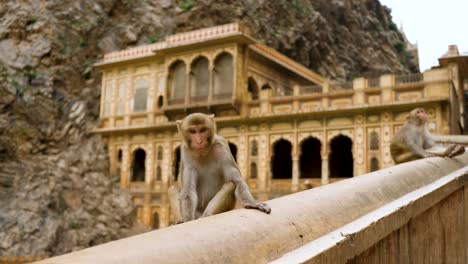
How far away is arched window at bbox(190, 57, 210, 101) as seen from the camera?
21875 millimetres

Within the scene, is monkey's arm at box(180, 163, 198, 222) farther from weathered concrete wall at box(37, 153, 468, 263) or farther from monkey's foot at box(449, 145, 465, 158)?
monkey's foot at box(449, 145, 465, 158)

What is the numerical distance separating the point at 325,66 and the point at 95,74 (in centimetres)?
1598

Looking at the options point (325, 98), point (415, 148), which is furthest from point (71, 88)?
point (415, 148)

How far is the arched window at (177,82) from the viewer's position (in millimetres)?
22391

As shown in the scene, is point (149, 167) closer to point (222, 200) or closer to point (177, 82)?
point (177, 82)

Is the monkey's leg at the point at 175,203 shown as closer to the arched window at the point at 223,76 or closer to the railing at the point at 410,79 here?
the railing at the point at 410,79

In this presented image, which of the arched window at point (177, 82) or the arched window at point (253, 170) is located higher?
the arched window at point (177, 82)

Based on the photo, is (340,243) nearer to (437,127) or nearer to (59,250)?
(437,127)

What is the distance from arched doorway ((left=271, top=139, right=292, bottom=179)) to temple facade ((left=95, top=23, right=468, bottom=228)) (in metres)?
0.05

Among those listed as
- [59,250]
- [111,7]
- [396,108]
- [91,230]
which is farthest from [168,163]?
[111,7]

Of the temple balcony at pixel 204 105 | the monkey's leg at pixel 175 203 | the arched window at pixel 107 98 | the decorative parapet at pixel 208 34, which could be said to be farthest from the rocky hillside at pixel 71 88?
the monkey's leg at pixel 175 203

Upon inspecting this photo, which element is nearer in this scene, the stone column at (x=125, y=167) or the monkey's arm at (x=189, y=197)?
the monkey's arm at (x=189, y=197)

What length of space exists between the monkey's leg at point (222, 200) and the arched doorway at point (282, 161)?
19.1 meters

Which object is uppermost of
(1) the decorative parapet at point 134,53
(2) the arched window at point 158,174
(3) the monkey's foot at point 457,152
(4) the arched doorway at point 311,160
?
(1) the decorative parapet at point 134,53
